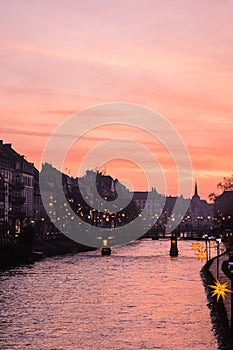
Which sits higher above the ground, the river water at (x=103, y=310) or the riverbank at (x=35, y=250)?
the riverbank at (x=35, y=250)

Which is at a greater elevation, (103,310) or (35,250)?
(35,250)

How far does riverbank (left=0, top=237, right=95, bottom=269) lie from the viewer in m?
88.2

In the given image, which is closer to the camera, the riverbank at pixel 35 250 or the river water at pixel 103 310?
the river water at pixel 103 310

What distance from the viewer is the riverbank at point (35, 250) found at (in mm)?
88188

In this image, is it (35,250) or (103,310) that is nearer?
(103,310)

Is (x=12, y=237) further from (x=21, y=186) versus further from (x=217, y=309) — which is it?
(x=217, y=309)

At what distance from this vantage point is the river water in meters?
39.5

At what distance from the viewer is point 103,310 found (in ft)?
166

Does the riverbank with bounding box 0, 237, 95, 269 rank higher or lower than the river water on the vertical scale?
higher

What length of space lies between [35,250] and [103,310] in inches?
2356

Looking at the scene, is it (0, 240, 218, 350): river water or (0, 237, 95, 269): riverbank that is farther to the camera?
(0, 237, 95, 269): riverbank

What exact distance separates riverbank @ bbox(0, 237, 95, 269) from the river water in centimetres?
526

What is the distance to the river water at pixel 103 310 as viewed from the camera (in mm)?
39500

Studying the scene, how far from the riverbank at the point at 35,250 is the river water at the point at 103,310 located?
5.26m
